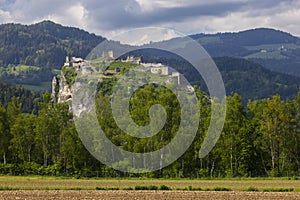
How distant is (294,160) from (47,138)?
3456cm

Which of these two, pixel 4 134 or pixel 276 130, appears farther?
pixel 4 134

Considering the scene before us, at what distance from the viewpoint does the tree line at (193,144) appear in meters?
66.0

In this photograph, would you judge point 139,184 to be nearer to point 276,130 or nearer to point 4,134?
point 276,130

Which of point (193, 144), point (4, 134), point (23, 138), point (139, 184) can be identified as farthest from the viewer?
point (4, 134)

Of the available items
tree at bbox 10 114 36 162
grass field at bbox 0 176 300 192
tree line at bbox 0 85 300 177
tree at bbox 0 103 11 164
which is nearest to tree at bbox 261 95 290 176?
tree line at bbox 0 85 300 177

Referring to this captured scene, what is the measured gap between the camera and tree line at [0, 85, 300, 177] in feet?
217

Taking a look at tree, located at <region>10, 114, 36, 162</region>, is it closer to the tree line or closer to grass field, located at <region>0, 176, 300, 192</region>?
the tree line

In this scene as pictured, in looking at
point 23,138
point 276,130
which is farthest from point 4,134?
point 276,130

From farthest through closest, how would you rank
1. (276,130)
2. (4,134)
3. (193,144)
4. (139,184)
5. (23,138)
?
(4,134), (23,138), (276,130), (193,144), (139,184)

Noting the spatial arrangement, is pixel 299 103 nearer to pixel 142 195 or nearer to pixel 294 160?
pixel 294 160

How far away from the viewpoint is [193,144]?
6769cm

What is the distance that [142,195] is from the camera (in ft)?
108

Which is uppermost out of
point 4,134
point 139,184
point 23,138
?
point 4,134

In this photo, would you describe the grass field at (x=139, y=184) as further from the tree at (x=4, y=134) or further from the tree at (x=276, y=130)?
the tree at (x=4, y=134)
